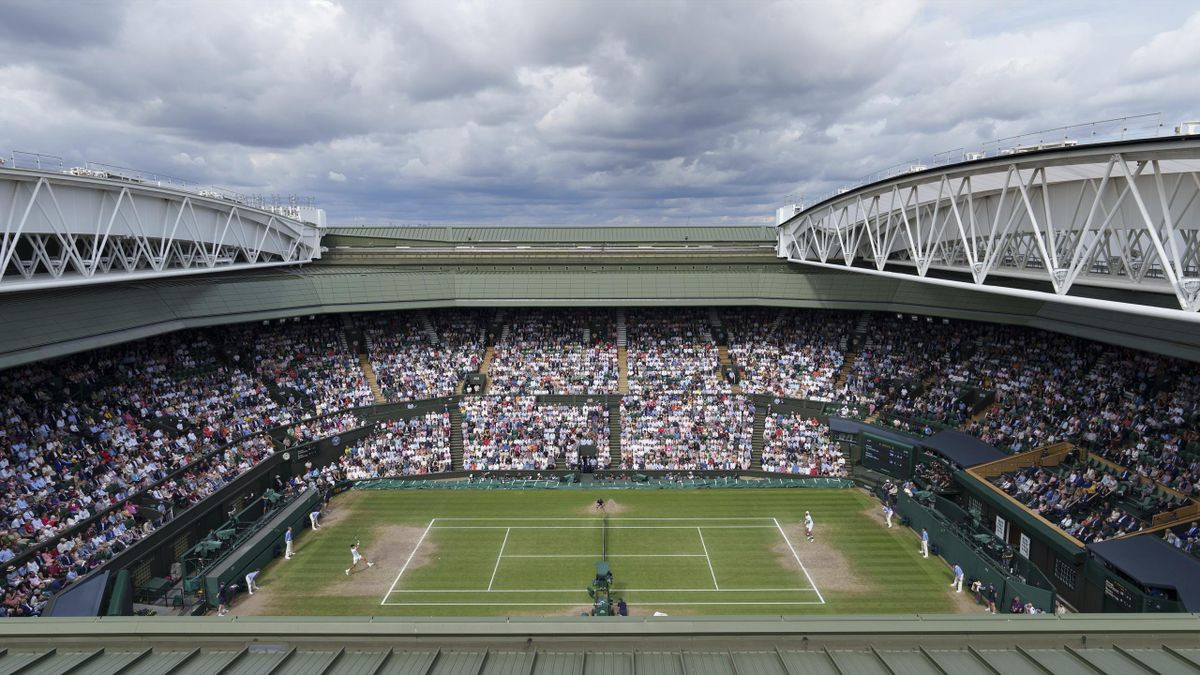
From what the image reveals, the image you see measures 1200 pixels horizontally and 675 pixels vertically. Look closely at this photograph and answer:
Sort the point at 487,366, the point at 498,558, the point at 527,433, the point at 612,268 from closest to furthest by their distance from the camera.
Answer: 1. the point at 498,558
2. the point at 527,433
3. the point at 487,366
4. the point at 612,268

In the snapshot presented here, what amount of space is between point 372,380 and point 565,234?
21826 millimetres

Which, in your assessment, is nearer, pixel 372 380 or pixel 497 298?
pixel 372 380

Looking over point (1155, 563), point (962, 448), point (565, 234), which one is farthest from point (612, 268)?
point (1155, 563)

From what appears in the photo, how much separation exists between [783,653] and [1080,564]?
1845cm

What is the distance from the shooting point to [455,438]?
38281 millimetres

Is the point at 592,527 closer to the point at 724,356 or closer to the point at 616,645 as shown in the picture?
the point at 724,356

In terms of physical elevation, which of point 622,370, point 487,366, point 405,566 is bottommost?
point 405,566

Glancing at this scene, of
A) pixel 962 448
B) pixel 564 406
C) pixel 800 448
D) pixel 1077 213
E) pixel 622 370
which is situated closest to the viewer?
pixel 1077 213

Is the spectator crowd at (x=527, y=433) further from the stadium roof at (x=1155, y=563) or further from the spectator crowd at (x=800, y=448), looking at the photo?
the stadium roof at (x=1155, y=563)

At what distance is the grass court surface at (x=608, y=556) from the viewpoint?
2295 centimetres

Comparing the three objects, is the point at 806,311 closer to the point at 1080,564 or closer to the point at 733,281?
the point at 733,281

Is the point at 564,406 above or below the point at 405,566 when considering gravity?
above

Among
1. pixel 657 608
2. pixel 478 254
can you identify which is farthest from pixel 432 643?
pixel 478 254

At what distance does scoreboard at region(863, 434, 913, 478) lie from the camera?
33.4 metres
